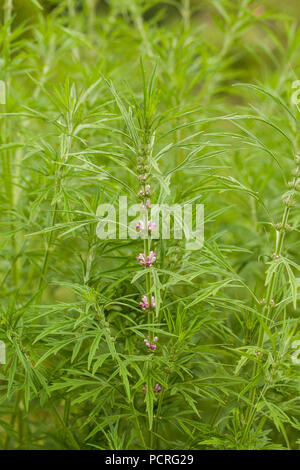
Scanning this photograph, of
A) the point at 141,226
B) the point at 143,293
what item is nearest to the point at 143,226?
the point at 141,226

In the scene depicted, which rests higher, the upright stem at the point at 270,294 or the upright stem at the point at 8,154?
the upright stem at the point at 8,154

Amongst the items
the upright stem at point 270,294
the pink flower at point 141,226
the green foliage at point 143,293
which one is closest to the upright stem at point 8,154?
the green foliage at point 143,293

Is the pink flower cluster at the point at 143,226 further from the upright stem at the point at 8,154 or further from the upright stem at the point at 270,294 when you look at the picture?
the upright stem at the point at 8,154

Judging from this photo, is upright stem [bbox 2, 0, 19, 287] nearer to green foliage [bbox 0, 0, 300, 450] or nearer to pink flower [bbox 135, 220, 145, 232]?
green foliage [bbox 0, 0, 300, 450]

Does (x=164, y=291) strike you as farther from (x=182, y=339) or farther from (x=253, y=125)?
(x=253, y=125)

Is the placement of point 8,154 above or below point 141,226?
above

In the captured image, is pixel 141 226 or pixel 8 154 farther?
pixel 8 154

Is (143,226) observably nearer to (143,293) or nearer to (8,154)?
(143,293)

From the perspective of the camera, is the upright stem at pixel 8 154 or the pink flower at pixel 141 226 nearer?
the pink flower at pixel 141 226

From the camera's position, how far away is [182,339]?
30.1 inches

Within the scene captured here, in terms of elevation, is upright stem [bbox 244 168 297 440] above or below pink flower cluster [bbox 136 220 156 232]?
below

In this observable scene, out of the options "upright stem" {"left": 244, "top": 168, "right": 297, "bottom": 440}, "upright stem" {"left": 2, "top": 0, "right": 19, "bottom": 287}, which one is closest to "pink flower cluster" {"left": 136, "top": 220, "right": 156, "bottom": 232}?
"upright stem" {"left": 244, "top": 168, "right": 297, "bottom": 440}
